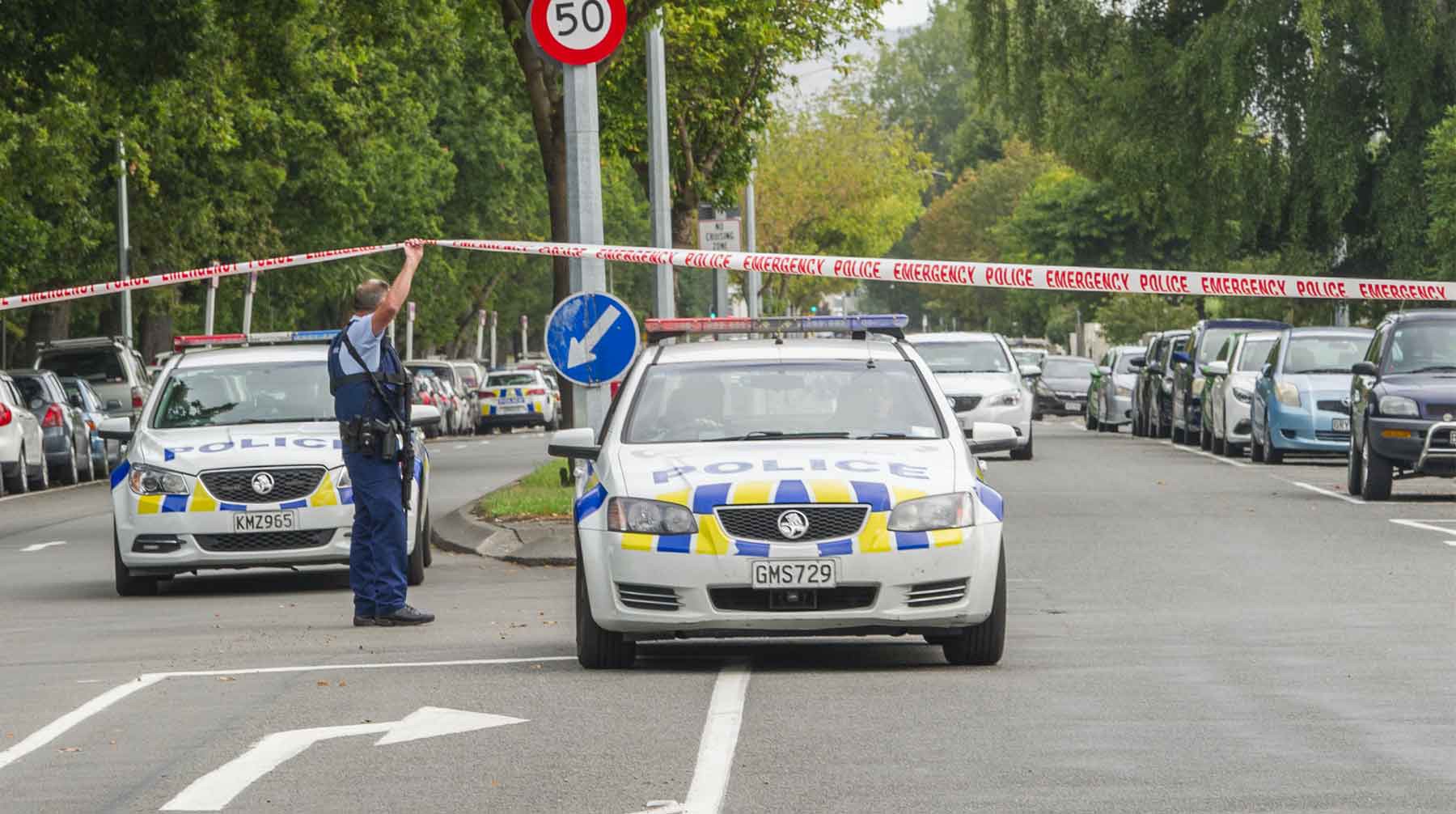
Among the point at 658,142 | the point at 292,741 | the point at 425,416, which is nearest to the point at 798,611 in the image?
the point at 292,741

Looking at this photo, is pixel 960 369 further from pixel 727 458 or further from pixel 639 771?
pixel 639 771

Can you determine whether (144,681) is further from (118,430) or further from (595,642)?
(118,430)

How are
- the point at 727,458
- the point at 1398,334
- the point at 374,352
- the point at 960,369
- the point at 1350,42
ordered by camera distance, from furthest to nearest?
the point at 1350,42, the point at 960,369, the point at 1398,334, the point at 374,352, the point at 727,458

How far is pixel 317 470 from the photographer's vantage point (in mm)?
16125

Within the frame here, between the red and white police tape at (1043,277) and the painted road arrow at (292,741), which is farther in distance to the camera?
the red and white police tape at (1043,277)

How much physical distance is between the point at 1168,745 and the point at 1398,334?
51.2 ft

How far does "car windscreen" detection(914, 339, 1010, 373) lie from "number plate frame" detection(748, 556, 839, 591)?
23637 millimetres

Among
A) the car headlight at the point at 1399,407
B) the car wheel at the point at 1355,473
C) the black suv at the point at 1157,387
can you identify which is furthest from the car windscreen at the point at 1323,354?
the black suv at the point at 1157,387

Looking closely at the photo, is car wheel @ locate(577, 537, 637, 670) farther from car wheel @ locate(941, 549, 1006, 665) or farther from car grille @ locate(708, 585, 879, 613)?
car wheel @ locate(941, 549, 1006, 665)

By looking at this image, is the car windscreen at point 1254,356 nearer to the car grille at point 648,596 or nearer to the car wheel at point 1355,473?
the car wheel at point 1355,473

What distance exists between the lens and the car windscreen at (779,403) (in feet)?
38.9

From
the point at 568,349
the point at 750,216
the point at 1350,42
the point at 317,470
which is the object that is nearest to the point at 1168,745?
the point at 317,470

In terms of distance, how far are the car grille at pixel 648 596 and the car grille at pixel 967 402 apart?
22.5 m

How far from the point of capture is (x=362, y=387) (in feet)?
44.9
